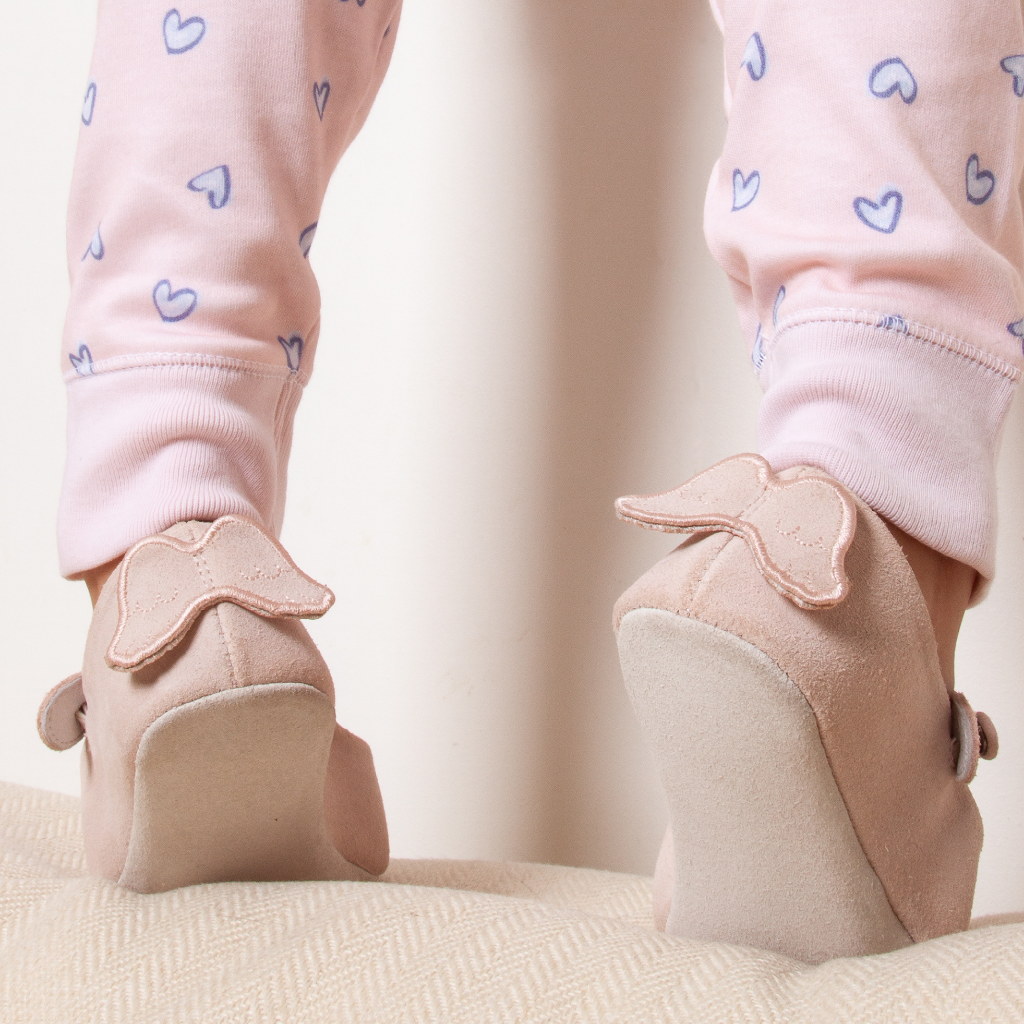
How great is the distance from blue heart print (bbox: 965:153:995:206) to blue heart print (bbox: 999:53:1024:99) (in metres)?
0.03

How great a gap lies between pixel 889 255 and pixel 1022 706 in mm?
431

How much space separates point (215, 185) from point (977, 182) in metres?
0.32

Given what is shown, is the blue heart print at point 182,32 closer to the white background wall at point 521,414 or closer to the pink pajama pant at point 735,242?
the pink pajama pant at point 735,242

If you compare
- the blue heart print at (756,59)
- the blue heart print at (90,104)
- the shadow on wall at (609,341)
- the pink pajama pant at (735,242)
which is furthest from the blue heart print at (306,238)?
the shadow on wall at (609,341)

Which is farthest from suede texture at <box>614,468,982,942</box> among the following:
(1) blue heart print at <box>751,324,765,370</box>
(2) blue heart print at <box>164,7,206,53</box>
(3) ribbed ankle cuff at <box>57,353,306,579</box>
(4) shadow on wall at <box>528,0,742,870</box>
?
(4) shadow on wall at <box>528,0,742,870</box>

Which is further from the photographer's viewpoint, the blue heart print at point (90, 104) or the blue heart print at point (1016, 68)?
the blue heart print at point (90, 104)

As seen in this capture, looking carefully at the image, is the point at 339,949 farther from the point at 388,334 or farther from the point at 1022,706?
the point at 388,334

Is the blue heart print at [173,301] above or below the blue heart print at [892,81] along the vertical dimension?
below

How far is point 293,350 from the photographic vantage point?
530 millimetres

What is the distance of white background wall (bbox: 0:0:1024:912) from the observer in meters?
0.80

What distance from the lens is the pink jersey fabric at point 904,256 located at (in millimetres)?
385

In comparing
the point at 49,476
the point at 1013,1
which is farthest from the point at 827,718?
the point at 49,476

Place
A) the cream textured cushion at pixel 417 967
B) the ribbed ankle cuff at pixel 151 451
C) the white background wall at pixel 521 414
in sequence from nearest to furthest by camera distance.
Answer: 1. the cream textured cushion at pixel 417 967
2. the ribbed ankle cuff at pixel 151 451
3. the white background wall at pixel 521 414

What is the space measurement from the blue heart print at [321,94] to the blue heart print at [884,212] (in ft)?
0.87
